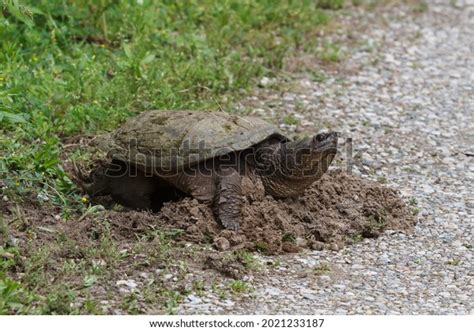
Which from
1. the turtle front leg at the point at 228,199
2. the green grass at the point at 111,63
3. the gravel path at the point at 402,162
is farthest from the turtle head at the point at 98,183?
the gravel path at the point at 402,162

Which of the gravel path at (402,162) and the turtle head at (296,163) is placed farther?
the turtle head at (296,163)

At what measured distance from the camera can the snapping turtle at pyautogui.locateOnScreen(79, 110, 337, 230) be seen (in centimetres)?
520

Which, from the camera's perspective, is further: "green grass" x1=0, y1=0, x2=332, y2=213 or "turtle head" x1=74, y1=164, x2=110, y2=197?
"green grass" x1=0, y1=0, x2=332, y2=213

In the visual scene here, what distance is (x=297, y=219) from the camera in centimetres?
535

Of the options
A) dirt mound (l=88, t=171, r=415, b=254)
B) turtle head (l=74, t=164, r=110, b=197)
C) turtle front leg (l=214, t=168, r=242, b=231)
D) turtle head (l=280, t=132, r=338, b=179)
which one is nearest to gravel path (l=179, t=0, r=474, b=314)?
dirt mound (l=88, t=171, r=415, b=254)

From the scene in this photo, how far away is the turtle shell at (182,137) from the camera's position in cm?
520

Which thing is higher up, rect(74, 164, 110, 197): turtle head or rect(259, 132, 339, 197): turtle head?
rect(259, 132, 339, 197): turtle head

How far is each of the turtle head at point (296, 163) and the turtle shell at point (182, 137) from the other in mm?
151

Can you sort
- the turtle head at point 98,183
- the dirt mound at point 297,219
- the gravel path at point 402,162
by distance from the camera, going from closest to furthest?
the gravel path at point 402,162 → the dirt mound at point 297,219 → the turtle head at point 98,183

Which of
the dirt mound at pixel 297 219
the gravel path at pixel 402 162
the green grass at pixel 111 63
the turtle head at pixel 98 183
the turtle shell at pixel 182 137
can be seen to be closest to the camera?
the gravel path at pixel 402 162

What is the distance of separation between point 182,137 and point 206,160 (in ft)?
0.62

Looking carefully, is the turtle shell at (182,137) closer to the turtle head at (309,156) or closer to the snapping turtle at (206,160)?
the snapping turtle at (206,160)

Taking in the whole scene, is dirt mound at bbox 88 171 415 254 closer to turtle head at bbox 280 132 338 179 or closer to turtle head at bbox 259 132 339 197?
turtle head at bbox 259 132 339 197

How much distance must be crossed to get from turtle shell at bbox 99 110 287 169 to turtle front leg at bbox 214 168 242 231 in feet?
0.56
